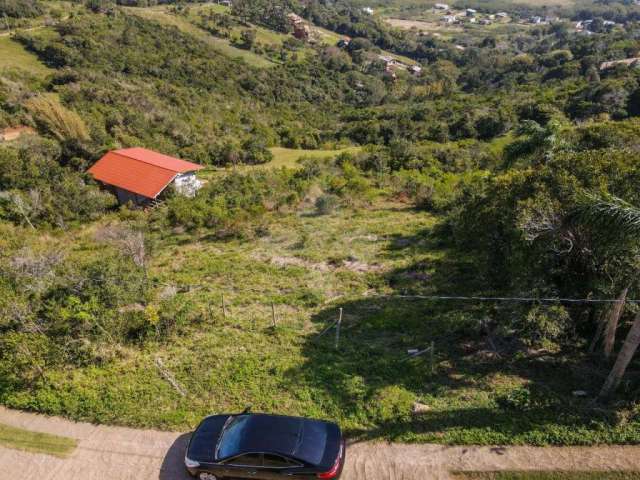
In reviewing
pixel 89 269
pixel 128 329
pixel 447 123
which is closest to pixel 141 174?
pixel 89 269

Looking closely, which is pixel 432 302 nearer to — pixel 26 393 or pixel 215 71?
pixel 26 393

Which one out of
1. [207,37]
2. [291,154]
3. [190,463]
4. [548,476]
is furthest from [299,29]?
[548,476]

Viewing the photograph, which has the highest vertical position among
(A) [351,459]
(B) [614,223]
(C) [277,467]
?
(B) [614,223]

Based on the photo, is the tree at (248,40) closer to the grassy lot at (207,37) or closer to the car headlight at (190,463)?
the grassy lot at (207,37)

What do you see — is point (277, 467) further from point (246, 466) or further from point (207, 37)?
point (207, 37)

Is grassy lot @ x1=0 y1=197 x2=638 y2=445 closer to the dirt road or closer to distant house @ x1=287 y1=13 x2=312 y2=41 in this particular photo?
the dirt road

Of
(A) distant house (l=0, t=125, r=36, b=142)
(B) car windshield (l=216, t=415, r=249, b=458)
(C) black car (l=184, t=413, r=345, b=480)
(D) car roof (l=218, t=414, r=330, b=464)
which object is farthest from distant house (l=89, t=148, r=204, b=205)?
(D) car roof (l=218, t=414, r=330, b=464)

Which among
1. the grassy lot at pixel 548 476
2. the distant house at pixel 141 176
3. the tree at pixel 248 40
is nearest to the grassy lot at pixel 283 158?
the distant house at pixel 141 176
